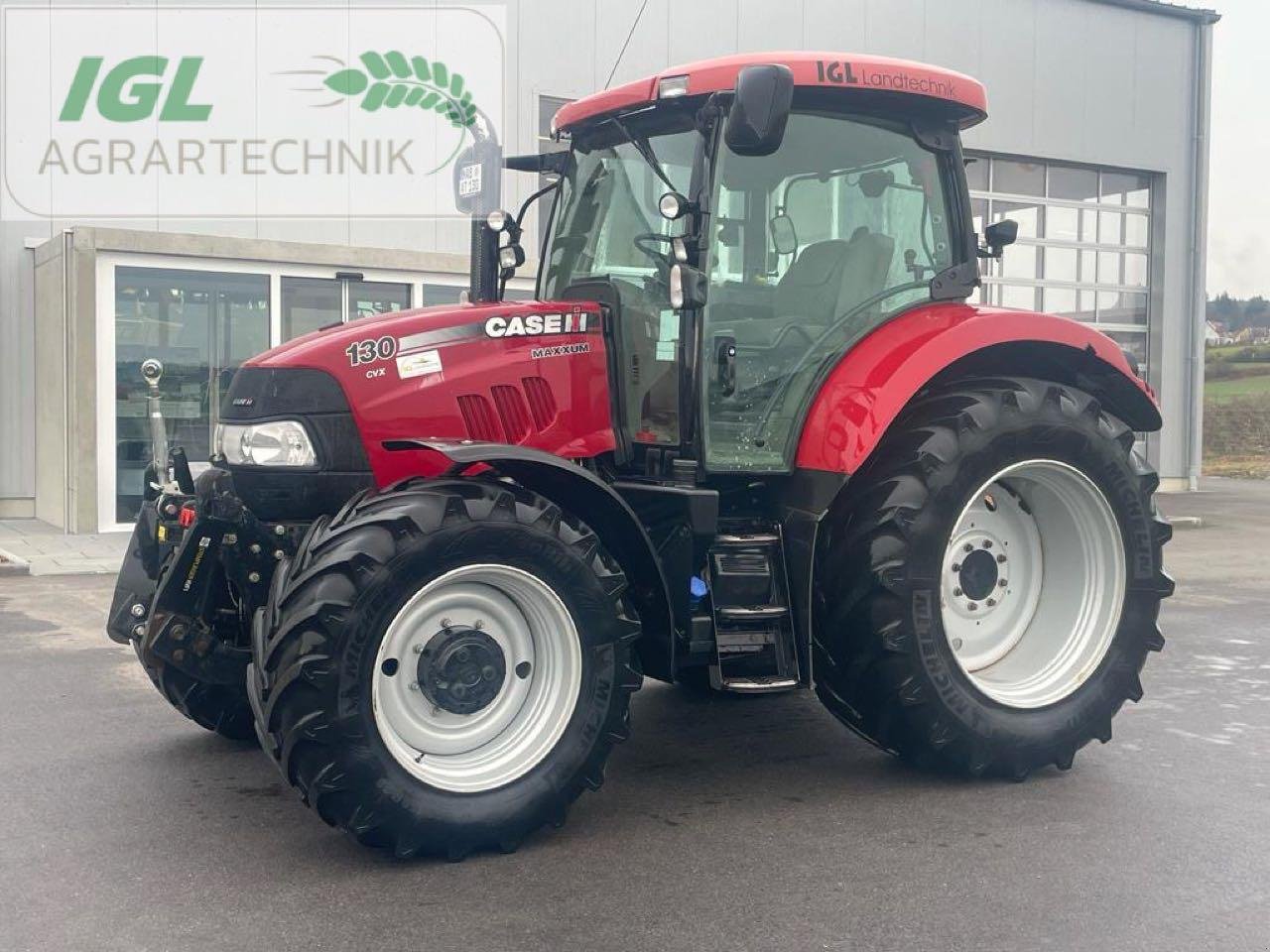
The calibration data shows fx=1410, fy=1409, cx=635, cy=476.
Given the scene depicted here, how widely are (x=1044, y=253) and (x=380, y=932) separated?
18959 millimetres

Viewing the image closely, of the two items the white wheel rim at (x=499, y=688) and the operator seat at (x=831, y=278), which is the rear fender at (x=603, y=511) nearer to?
the white wheel rim at (x=499, y=688)

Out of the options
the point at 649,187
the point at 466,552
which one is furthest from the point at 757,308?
the point at 466,552

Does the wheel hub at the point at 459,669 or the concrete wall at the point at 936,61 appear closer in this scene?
the wheel hub at the point at 459,669

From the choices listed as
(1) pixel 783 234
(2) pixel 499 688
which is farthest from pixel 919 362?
(2) pixel 499 688

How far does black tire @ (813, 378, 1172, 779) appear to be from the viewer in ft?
16.3

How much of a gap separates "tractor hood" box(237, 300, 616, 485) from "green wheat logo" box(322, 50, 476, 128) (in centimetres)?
1227

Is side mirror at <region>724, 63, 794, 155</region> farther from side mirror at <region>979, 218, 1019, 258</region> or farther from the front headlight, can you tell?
the front headlight

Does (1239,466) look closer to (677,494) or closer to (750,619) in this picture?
(750,619)

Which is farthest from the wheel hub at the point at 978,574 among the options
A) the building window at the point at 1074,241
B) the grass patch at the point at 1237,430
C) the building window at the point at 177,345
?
the grass patch at the point at 1237,430

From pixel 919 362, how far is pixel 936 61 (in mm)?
16175

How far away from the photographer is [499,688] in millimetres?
4504

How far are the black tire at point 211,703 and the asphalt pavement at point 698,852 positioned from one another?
0.30 ft

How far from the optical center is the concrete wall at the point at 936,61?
1568 cm

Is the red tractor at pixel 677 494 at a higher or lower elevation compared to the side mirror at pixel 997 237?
lower
